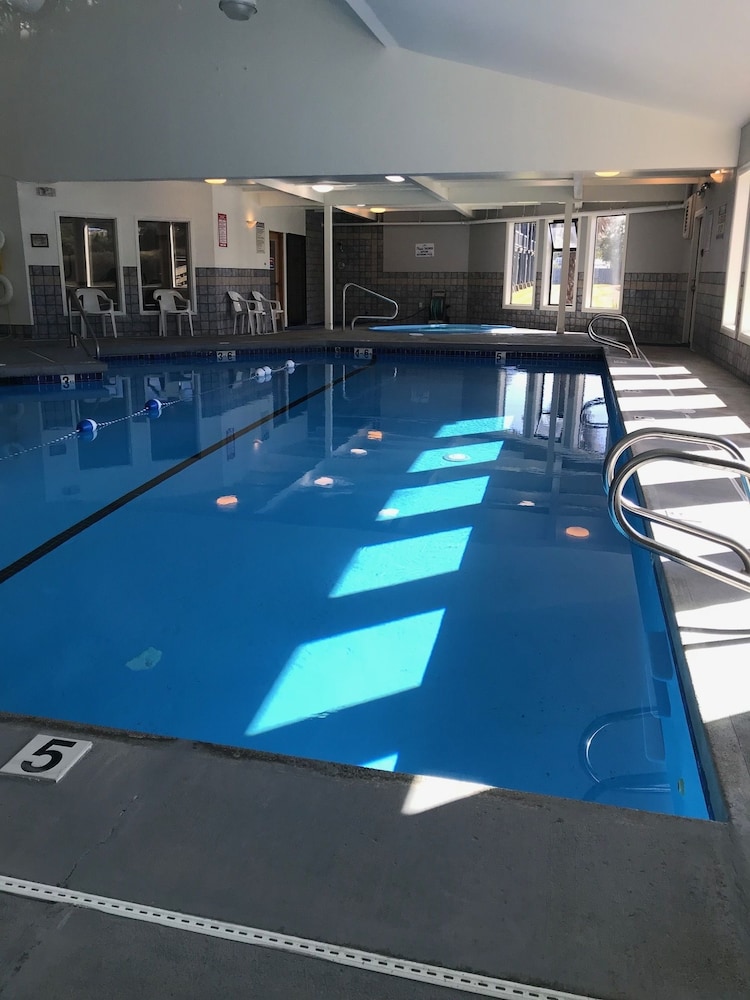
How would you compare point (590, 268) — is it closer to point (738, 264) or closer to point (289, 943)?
point (738, 264)

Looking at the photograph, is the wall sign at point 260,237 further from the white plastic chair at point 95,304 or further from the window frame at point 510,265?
the window frame at point 510,265

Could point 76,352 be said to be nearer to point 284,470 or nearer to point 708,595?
point 284,470

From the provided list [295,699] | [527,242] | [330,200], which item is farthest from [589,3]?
[527,242]

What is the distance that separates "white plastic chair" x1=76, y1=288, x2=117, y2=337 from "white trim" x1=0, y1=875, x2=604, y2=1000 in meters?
10.4

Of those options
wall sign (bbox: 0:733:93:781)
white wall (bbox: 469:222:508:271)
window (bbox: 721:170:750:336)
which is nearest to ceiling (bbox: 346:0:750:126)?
window (bbox: 721:170:750:336)

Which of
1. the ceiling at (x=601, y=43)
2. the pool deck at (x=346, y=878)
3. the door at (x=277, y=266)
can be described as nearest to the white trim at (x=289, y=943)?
the pool deck at (x=346, y=878)

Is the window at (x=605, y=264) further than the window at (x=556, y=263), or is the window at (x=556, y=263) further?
the window at (x=556, y=263)

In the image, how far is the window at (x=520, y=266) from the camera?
49.4ft

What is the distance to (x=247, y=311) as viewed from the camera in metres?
12.5

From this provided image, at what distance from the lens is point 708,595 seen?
2664 mm

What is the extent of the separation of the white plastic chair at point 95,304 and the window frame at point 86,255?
16 cm

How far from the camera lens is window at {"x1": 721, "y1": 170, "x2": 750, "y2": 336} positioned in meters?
7.73

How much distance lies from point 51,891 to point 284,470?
4.27 metres

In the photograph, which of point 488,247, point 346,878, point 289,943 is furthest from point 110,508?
point 488,247
